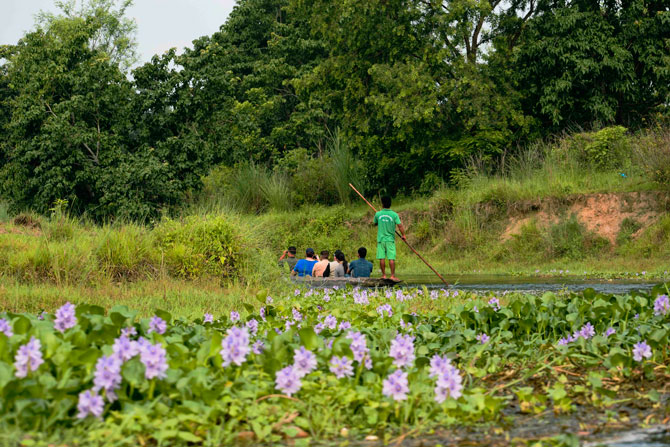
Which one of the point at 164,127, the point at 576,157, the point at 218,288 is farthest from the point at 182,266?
the point at 164,127

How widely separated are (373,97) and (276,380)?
2463cm

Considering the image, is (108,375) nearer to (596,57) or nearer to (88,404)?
(88,404)

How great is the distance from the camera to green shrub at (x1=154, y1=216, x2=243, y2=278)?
12.2m

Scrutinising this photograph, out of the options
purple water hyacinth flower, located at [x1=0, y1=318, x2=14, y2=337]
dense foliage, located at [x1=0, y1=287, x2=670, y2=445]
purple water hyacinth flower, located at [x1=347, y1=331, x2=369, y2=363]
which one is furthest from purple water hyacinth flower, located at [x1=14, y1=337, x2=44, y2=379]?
purple water hyacinth flower, located at [x1=347, y1=331, x2=369, y2=363]

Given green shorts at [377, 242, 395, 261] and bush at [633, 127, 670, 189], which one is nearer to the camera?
green shorts at [377, 242, 395, 261]

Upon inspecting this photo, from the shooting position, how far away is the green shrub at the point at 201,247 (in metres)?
12.2

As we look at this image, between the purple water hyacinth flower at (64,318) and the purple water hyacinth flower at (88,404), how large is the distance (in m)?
1.06

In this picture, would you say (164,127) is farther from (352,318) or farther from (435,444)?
(435,444)

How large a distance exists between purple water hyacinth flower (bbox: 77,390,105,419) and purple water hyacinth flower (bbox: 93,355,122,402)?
0.08 metres

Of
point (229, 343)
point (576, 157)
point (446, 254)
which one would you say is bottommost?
point (446, 254)

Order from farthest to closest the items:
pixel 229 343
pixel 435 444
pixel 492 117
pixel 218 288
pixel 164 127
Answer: pixel 164 127 → pixel 492 117 → pixel 218 288 → pixel 229 343 → pixel 435 444

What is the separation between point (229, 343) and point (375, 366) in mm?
924

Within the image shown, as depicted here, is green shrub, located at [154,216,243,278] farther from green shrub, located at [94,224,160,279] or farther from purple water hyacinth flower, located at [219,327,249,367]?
purple water hyacinth flower, located at [219,327,249,367]

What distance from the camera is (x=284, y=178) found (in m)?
32.5
